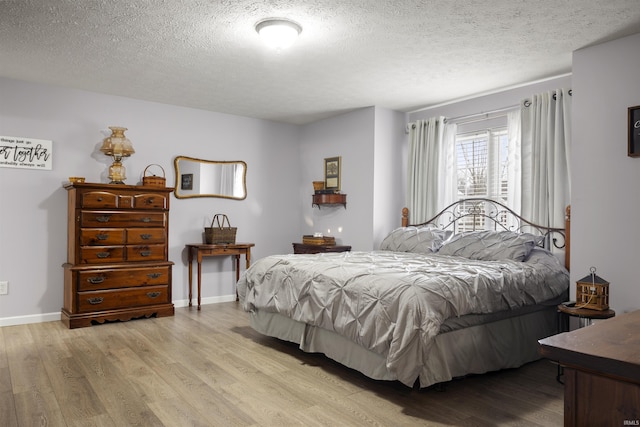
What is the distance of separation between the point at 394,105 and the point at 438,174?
97 centimetres

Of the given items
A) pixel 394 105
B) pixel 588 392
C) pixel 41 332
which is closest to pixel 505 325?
pixel 588 392

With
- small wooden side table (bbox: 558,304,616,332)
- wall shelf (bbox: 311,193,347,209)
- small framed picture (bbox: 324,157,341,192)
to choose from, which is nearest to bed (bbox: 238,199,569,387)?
small wooden side table (bbox: 558,304,616,332)

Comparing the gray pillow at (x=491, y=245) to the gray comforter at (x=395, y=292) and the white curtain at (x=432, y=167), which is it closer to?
the gray comforter at (x=395, y=292)

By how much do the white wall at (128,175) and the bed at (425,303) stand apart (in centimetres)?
192

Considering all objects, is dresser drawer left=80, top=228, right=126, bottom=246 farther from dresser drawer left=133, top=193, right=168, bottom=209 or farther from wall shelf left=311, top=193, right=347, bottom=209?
wall shelf left=311, top=193, right=347, bottom=209

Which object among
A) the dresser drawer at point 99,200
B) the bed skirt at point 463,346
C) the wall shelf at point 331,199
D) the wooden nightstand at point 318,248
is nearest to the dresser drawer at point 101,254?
the dresser drawer at point 99,200

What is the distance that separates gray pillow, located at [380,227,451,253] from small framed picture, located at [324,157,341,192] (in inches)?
46.4

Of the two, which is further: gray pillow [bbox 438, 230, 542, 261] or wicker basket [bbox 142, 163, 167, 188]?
wicker basket [bbox 142, 163, 167, 188]

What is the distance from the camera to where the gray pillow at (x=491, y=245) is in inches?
149

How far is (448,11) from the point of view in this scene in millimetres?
2848

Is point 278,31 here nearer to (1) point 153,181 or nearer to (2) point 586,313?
(1) point 153,181

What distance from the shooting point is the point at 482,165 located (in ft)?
15.9

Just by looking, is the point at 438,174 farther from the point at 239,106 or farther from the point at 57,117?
the point at 57,117

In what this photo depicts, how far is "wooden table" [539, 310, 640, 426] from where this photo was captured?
1057 mm
